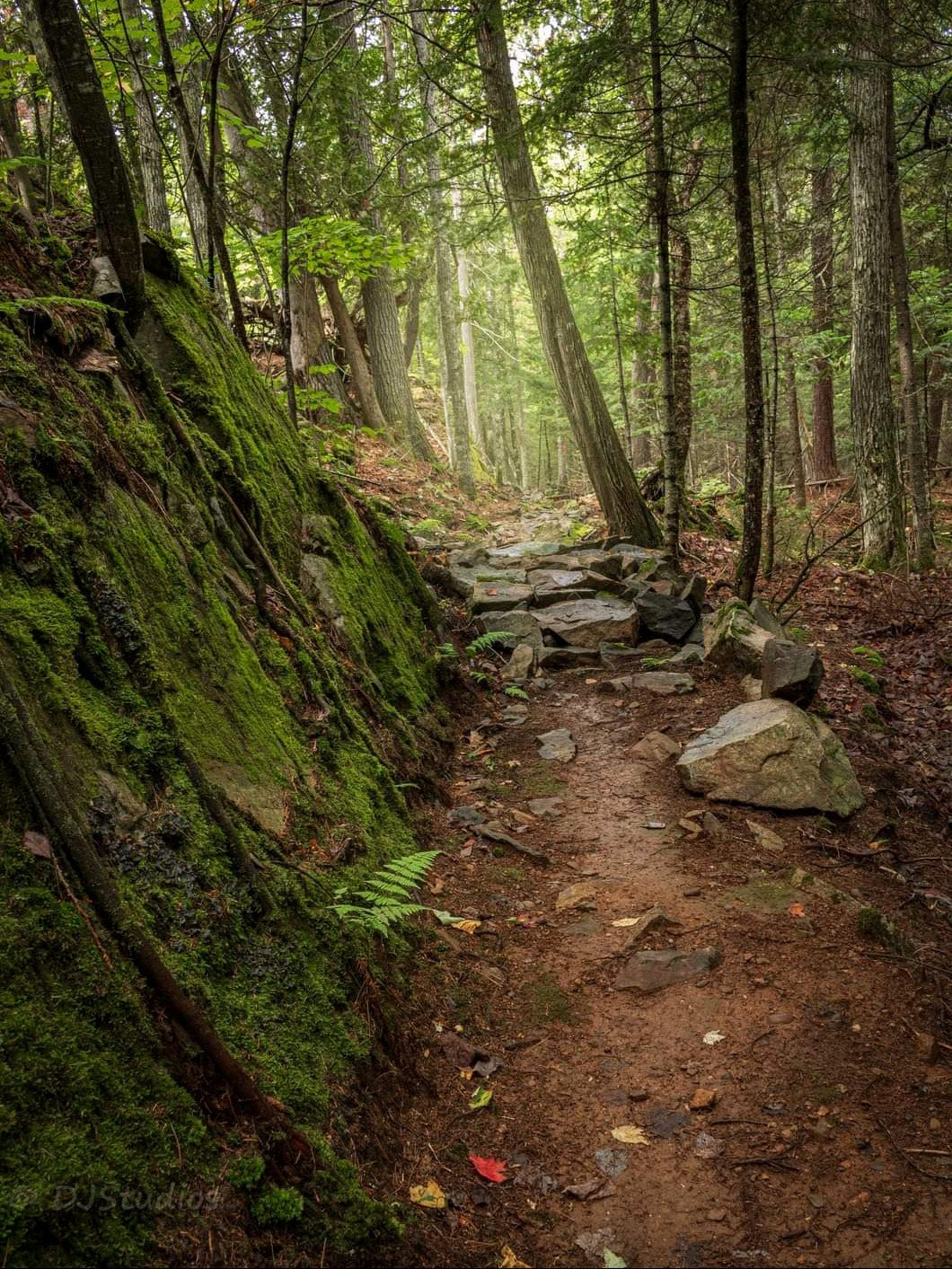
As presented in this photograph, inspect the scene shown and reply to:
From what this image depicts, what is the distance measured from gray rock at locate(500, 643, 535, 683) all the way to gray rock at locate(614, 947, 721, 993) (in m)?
4.18

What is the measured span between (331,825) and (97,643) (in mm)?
1434

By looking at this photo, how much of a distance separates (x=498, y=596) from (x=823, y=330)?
1131 centimetres

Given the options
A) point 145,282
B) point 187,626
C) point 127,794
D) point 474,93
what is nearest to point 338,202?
point 474,93

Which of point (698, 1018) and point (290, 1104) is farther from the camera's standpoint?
point (698, 1018)

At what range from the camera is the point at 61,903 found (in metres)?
1.73

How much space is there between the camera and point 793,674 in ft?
19.9

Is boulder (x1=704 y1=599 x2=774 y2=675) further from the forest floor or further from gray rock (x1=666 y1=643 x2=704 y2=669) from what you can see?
the forest floor

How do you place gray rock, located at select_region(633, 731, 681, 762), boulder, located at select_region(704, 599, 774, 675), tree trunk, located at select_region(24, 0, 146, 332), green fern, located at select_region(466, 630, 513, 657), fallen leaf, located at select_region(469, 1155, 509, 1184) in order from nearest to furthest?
fallen leaf, located at select_region(469, 1155, 509, 1184)
tree trunk, located at select_region(24, 0, 146, 332)
gray rock, located at select_region(633, 731, 681, 762)
boulder, located at select_region(704, 599, 774, 675)
green fern, located at select_region(466, 630, 513, 657)

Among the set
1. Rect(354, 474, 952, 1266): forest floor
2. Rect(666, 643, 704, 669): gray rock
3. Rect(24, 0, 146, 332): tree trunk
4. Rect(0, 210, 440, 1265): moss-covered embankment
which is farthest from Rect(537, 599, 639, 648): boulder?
Rect(24, 0, 146, 332): tree trunk

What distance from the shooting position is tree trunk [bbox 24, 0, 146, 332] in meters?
3.30

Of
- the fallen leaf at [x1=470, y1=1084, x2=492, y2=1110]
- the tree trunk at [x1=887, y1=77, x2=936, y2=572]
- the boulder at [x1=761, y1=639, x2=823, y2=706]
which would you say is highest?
the tree trunk at [x1=887, y1=77, x2=936, y2=572]

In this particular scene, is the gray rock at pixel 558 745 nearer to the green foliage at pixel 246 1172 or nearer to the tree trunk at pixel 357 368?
the green foliage at pixel 246 1172

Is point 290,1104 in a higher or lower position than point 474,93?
lower

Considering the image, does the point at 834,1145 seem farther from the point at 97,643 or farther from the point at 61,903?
the point at 97,643
